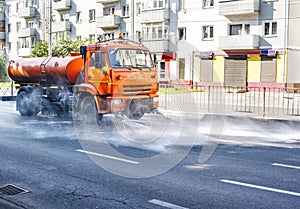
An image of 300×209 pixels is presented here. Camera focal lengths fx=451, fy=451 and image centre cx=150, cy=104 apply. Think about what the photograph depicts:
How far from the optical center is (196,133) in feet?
41.4

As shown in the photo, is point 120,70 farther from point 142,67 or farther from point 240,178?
point 240,178

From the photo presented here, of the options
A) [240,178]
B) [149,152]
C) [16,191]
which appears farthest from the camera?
[149,152]

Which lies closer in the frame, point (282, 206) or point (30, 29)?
point (282, 206)

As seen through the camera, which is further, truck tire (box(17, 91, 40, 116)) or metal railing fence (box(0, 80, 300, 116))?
truck tire (box(17, 91, 40, 116))

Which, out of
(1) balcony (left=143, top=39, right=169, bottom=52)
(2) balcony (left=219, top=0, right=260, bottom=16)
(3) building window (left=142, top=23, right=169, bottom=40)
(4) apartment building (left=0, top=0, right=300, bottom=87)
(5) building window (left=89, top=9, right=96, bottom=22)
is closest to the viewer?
(4) apartment building (left=0, top=0, right=300, bottom=87)

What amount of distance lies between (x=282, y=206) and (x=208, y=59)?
33.8 metres

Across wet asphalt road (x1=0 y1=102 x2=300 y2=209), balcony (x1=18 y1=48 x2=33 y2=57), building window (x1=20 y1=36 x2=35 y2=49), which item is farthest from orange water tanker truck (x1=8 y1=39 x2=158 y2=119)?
building window (x1=20 y1=36 x2=35 y2=49)

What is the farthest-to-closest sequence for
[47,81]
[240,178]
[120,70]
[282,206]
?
1. [47,81]
2. [120,70]
3. [240,178]
4. [282,206]

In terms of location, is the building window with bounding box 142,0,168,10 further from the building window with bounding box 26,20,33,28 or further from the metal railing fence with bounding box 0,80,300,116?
the metal railing fence with bounding box 0,80,300,116

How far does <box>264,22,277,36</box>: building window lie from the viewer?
34.7 metres

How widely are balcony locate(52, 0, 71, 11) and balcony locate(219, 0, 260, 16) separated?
882 inches

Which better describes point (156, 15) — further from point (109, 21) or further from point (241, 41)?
point (241, 41)

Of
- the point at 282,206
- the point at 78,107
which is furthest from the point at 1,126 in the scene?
the point at 282,206

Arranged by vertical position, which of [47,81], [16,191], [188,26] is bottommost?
[16,191]
